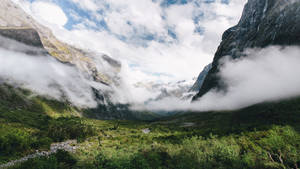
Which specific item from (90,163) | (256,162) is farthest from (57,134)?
(256,162)

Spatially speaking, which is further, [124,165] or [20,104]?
[20,104]

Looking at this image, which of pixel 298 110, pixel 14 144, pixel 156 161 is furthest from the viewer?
pixel 298 110

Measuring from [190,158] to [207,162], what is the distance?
14.0 ft

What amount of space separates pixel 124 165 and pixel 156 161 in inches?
369

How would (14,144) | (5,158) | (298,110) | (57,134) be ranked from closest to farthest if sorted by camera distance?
1. (5,158)
2. (14,144)
3. (57,134)
4. (298,110)

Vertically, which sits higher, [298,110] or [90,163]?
[298,110]

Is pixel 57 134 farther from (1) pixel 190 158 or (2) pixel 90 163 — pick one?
(1) pixel 190 158

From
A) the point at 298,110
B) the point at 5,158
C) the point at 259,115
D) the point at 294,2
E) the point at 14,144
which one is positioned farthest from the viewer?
the point at 294,2

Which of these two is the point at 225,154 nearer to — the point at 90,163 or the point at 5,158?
the point at 90,163

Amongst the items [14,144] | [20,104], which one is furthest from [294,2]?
[20,104]

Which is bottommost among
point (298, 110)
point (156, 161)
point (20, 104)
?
point (156, 161)

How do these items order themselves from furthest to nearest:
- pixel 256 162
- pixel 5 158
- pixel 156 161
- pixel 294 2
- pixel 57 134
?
pixel 294 2, pixel 57 134, pixel 5 158, pixel 156 161, pixel 256 162

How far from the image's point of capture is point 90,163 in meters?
39.1

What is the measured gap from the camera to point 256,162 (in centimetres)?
3528
